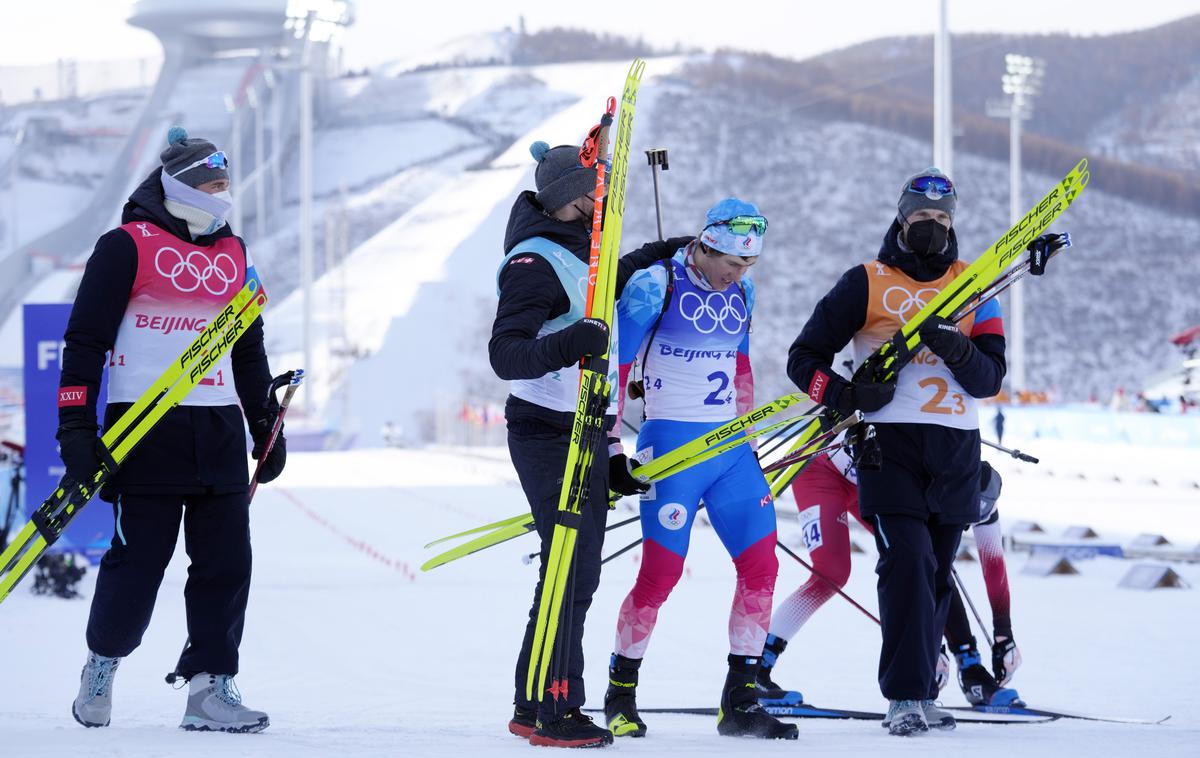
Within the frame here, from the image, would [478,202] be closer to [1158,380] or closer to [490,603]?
[1158,380]

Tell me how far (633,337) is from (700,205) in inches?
2663

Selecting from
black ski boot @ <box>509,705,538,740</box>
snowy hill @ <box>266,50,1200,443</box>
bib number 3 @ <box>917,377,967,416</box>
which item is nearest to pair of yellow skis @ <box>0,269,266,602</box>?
black ski boot @ <box>509,705,538,740</box>

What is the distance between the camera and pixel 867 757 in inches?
177

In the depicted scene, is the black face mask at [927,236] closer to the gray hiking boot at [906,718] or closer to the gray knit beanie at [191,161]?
the gray hiking boot at [906,718]

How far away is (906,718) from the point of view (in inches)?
211

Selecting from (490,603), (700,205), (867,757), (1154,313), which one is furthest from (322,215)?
(867,757)

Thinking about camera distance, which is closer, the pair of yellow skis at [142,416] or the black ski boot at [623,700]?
the pair of yellow skis at [142,416]

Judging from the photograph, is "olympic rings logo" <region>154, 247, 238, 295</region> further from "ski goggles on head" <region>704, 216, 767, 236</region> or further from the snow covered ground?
"ski goggles on head" <region>704, 216, 767, 236</region>

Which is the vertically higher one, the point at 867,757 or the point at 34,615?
the point at 867,757

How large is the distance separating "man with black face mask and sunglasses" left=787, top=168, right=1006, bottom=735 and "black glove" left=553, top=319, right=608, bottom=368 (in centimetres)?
124

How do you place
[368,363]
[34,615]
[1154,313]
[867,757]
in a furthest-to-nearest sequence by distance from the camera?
[1154,313], [368,363], [34,615], [867,757]

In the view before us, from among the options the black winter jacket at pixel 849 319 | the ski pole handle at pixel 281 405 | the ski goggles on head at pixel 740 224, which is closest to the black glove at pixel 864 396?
the black winter jacket at pixel 849 319

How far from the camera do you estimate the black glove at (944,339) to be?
17.9 feet

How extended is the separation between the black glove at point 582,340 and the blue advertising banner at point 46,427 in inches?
287
